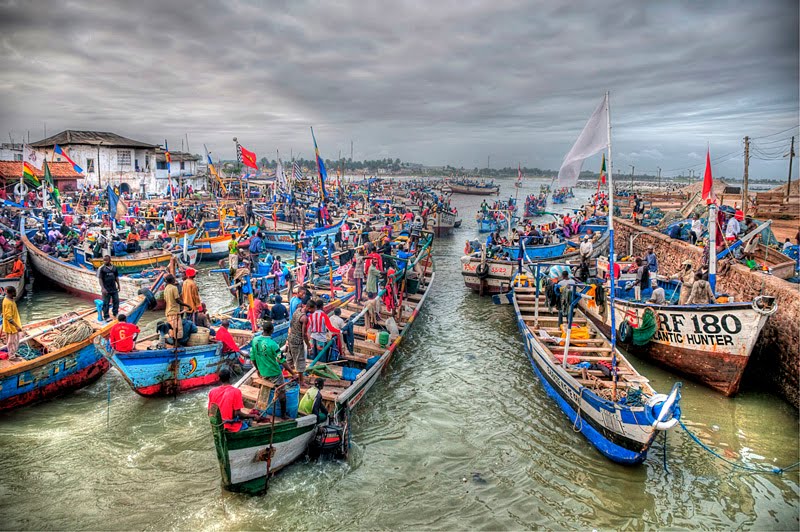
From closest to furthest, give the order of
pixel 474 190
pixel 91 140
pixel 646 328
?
pixel 646 328
pixel 91 140
pixel 474 190

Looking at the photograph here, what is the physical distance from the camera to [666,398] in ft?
24.8

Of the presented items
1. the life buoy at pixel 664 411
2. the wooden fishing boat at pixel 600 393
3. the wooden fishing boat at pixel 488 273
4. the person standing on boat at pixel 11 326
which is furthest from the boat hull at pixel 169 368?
the wooden fishing boat at pixel 488 273

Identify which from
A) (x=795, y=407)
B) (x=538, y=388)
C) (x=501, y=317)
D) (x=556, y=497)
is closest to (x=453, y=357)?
(x=538, y=388)

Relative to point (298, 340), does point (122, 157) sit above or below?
above

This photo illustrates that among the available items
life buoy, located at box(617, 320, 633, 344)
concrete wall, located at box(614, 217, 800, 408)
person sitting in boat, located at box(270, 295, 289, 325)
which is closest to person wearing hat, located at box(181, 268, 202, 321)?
person sitting in boat, located at box(270, 295, 289, 325)

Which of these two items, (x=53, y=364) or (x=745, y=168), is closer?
(x=53, y=364)

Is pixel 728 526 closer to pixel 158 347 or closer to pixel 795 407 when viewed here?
pixel 795 407

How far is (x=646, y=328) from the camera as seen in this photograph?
1258 centimetres

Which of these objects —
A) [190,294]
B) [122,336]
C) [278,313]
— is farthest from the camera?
[278,313]

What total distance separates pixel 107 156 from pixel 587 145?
52879mm

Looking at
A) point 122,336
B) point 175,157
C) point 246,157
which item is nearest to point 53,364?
point 122,336

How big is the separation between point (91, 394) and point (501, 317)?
13596mm

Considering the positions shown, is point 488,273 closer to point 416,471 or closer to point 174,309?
point 416,471

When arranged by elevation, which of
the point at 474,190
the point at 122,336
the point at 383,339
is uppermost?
the point at 474,190
